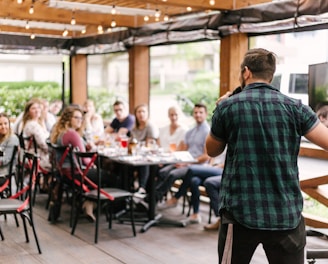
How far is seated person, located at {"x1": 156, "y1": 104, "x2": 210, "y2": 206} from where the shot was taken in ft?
22.0

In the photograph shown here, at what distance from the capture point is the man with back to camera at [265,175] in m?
2.49

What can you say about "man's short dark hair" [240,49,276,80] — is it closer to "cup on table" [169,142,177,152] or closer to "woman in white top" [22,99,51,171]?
"cup on table" [169,142,177,152]

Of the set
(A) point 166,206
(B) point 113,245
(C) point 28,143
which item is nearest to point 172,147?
(A) point 166,206

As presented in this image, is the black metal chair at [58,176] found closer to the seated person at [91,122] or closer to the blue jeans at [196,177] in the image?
the blue jeans at [196,177]

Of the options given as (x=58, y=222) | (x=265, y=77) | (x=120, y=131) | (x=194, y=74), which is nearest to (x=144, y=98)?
(x=194, y=74)

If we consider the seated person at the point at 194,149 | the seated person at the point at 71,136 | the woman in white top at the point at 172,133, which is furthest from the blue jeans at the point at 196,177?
the seated person at the point at 71,136

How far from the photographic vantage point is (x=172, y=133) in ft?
24.7

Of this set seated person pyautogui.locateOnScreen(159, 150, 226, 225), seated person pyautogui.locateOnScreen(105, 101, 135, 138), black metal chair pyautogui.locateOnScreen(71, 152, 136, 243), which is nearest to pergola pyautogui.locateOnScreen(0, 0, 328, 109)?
seated person pyautogui.locateOnScreen(105, 101, 135, 138)

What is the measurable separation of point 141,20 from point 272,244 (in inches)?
285

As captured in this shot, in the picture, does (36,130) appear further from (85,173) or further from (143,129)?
(85,173)

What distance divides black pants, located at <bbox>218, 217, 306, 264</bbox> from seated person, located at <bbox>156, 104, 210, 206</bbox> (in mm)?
4112

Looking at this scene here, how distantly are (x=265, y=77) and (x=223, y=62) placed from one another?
16.5 ft

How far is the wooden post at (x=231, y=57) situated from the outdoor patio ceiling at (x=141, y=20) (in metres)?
0.15

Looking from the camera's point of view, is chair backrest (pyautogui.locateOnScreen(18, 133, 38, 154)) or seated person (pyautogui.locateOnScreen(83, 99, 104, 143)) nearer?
chair backrest (pyautogui.locateOnScreen(18, 133, 38, 154))
